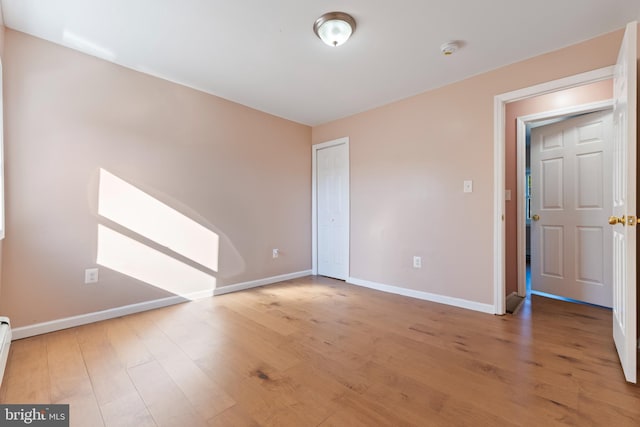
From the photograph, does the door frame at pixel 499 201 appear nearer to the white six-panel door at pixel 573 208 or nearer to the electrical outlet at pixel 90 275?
the white six-panel door at pixel 573 208

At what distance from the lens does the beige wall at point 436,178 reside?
2.55m

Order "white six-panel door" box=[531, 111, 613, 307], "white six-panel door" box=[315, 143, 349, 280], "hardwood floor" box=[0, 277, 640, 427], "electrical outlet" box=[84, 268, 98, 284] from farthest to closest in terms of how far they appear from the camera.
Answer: "white six-panel door" box=[315, 143, 349, 280]
"white six-panel door" box=[531, 111, 613, 307]
"electrical outlet" box=[84, 268, 98, 284]
"hardwood floor" box=[0, 277, 640, 427]

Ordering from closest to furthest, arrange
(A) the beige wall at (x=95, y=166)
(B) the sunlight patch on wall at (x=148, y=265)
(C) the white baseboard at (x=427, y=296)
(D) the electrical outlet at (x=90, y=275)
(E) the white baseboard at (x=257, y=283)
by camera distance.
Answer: (A) the beige wall at (x=95, y=166)
(D) the electrical outlet at (x=90, y=275)
(B) the sunlight patch on wall at (x=148, y=265)
(C) the white baseboard at (x=427, y=296)
(E) the white baseboard at (x=257, y=283)

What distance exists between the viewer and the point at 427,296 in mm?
3029

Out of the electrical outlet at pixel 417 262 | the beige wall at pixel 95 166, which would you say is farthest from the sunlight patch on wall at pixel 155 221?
the electrical outlet at pixel 417 262

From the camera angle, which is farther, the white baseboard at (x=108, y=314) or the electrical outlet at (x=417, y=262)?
the electrical outlet at (x=417, y=262)

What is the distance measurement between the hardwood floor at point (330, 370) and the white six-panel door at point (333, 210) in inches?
55.7

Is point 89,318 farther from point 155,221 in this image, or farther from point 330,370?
point 330,370

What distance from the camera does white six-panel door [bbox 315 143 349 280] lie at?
3895mm

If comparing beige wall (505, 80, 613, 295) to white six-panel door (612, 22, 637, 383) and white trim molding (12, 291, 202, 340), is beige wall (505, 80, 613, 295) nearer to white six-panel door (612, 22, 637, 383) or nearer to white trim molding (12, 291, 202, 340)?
white six-panel door (612, 22, 637, 383)

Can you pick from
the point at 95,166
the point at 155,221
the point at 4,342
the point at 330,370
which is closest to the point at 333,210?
the point at 155,221

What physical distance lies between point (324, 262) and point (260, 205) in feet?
4.37

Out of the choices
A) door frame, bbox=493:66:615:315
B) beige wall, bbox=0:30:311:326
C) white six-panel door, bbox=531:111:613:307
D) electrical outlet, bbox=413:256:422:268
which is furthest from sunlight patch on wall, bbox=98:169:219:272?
white six-panel door, bbox=531:111:613:307

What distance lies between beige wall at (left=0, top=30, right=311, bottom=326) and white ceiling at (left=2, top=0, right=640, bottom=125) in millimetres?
242
